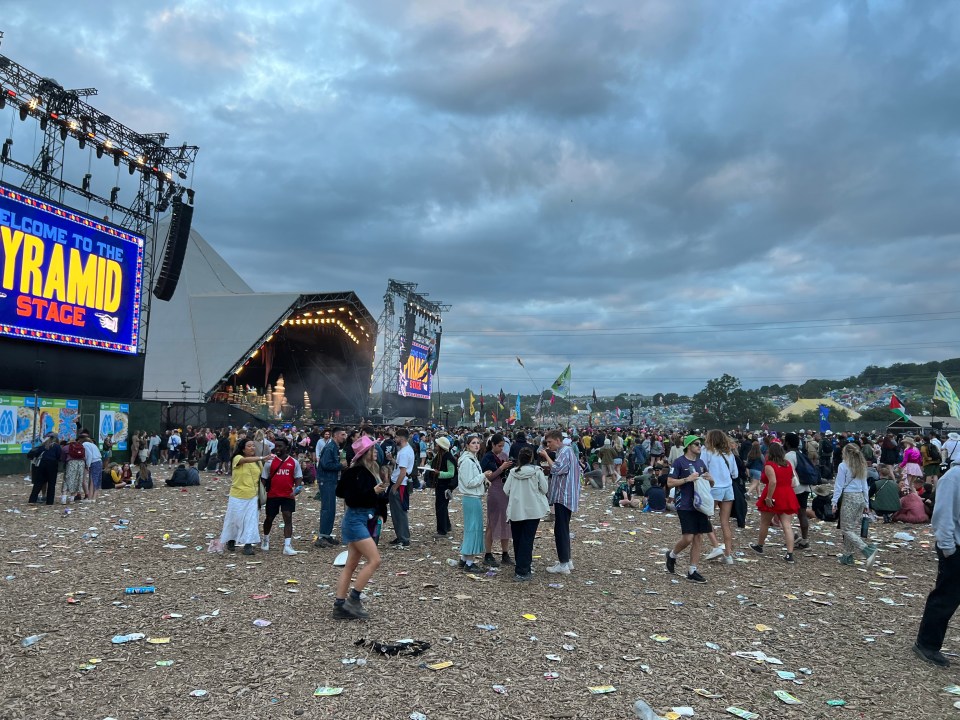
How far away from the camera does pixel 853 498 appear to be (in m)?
8.40

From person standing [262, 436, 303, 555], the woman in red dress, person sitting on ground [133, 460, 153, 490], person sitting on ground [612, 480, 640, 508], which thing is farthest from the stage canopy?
the woman in red dress

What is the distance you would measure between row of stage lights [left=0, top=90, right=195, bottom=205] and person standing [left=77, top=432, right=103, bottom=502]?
39.1ft

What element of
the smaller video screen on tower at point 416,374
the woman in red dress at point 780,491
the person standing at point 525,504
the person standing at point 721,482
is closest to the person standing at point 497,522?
the person standing at point 525,504

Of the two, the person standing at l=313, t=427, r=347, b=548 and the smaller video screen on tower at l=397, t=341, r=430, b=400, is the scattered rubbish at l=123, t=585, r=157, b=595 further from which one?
the smaller video screen on tower at l=397, t=341, r=430, b=400

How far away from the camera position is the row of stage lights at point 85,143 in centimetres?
1997

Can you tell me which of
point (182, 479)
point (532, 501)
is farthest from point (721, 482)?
point (182, 479)

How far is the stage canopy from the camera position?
37.5 metres

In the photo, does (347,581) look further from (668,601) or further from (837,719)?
(837,719)

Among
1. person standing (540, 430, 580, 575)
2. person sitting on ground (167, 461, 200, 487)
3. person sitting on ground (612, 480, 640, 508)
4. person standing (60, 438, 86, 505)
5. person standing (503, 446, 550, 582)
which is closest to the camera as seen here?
person standing (503, 446, 550, 582)

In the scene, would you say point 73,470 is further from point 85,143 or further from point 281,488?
point 85,143

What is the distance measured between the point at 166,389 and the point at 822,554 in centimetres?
3742

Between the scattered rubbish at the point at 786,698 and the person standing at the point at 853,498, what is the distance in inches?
192

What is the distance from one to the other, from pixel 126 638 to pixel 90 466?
10779mm

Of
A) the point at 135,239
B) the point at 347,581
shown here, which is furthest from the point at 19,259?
the point at 347,581
